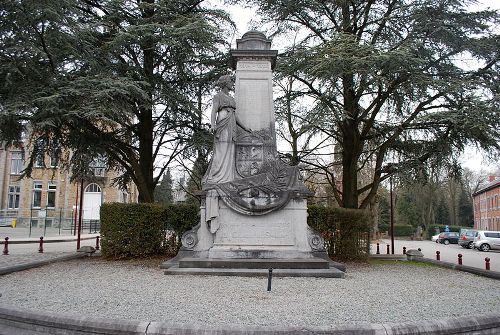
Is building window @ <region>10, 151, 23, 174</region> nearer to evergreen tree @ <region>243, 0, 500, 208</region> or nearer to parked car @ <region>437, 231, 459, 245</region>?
evergreen tree @ <region>243, 0, 500, 208</region>

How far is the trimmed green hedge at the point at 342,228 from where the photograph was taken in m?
14.5

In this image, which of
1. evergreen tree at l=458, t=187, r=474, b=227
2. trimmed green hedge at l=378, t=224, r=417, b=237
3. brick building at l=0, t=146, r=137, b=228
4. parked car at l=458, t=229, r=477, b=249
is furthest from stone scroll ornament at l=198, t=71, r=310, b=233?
evergreen tree at l=458, t=187, r=474, b=227

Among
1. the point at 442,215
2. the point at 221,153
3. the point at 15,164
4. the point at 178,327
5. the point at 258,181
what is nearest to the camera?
the point at 178,327

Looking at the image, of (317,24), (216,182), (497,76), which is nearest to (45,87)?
(216,182)

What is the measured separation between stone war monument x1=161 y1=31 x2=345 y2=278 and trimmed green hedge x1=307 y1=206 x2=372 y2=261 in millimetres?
3303

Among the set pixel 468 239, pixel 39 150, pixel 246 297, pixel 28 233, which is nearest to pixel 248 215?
pixel 246 297

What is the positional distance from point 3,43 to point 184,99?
5.90 meters

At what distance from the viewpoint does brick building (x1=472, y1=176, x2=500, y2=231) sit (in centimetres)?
4938

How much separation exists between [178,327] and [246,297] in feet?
9.80

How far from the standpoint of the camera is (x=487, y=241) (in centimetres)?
3014

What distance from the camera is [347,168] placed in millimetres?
17922

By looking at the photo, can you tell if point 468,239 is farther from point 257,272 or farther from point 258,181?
point 257,272

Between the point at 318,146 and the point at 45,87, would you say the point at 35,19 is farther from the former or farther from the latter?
the point at 318,146

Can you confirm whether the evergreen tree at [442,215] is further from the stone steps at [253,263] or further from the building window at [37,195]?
the stone steps at [253,263]
